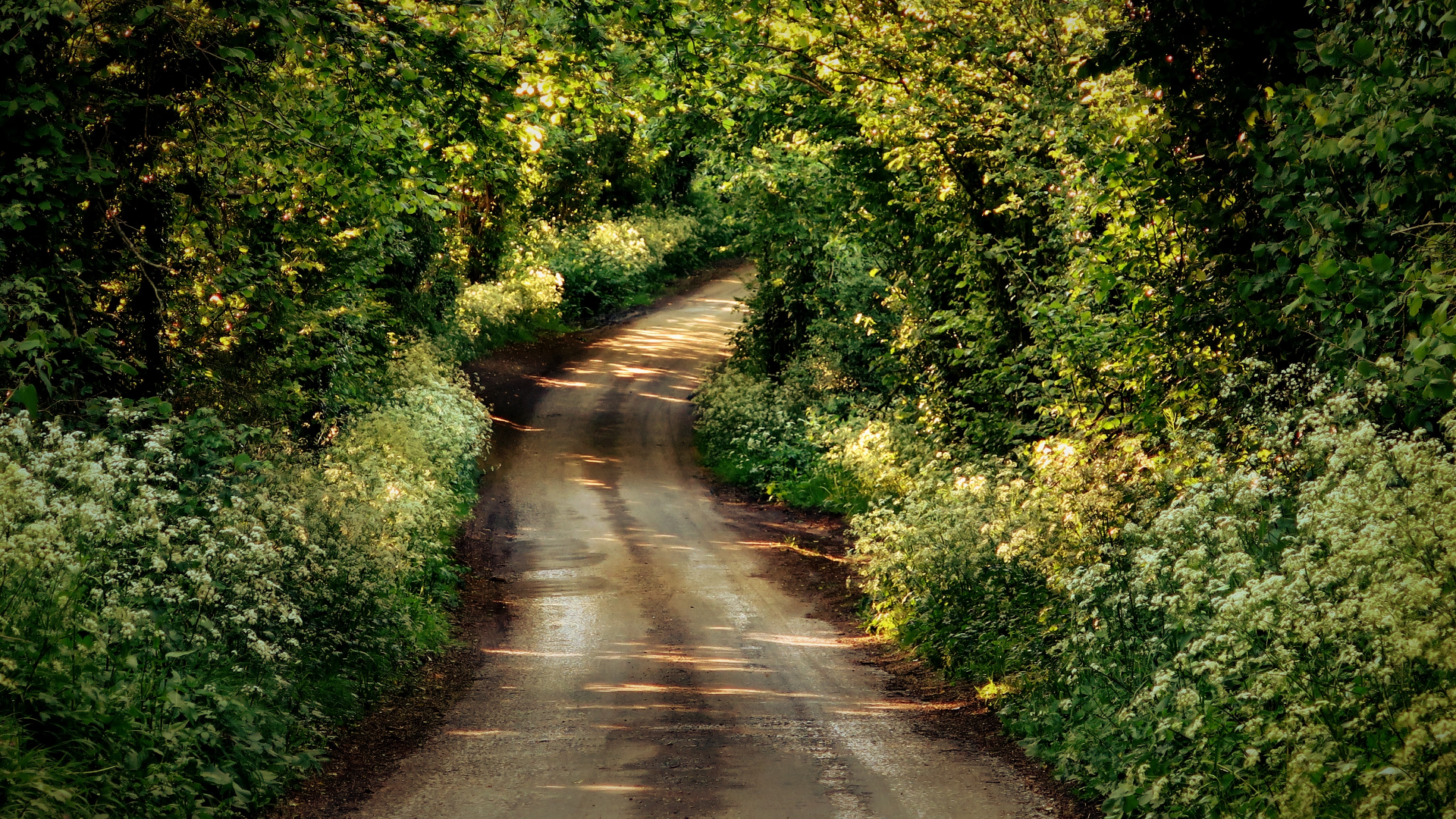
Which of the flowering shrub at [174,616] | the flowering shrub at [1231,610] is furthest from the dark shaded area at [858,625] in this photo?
the flowering shrub at [174,616]

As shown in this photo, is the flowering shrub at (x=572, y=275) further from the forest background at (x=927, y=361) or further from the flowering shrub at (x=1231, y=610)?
the flowering shrub at (x=1231, y=610)

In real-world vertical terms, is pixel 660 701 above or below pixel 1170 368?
below

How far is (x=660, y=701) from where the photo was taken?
1028 centimetres

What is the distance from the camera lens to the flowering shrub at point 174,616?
594 centimetres

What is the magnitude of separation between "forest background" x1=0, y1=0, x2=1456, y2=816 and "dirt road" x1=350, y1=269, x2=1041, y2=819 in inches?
42.3

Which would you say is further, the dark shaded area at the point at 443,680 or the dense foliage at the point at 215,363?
the dark shaded area at the point at 443,680

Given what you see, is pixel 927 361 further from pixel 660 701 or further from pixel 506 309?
pixel 506 309

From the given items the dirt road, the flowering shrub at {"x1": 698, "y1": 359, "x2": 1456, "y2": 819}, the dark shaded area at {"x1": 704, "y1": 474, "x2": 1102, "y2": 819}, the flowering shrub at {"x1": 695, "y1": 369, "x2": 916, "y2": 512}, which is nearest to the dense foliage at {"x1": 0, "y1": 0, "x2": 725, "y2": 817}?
the dirt road

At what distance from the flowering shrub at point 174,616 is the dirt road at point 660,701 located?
3.68 ft

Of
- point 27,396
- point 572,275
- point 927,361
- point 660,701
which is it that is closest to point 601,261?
point 572,275

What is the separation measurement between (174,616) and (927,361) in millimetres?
12447

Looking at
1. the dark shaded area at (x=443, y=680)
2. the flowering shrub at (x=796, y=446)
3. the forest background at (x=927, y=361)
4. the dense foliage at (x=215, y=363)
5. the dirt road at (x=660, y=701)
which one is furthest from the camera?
the flowering shrub at (x=796, y=446)

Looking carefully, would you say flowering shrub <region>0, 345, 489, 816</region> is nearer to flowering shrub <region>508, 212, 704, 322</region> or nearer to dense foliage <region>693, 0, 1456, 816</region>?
dense foliage <region>693, 0, 1456, 816</region>

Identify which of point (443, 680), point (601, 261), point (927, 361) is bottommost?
point (443, 680)
